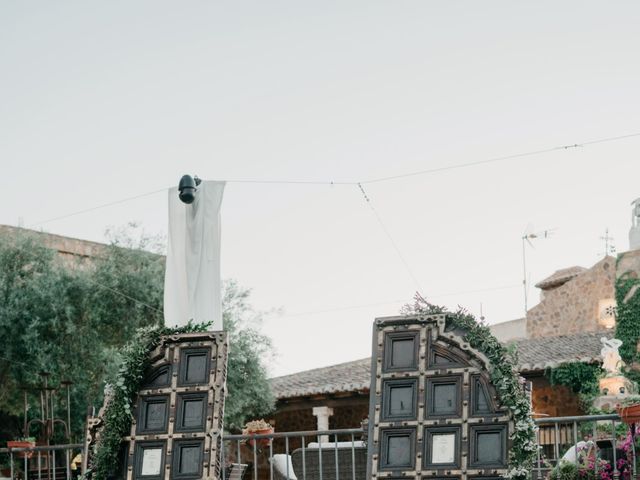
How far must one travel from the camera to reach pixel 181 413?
23.9 feet

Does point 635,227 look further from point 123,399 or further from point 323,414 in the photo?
point 123,399

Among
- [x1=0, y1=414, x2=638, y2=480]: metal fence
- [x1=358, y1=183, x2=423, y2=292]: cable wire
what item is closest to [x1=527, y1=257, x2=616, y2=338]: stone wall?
[x1=358, y1=183, x2=423, y2=292]: cable wire

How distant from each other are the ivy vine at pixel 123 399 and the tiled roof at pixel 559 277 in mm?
20947

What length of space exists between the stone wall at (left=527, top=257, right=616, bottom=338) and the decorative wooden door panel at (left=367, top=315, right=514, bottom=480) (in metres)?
16.7

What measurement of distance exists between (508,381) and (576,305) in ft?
60.0

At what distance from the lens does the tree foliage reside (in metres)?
15.8

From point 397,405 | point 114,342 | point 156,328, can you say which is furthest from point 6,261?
point 397,405

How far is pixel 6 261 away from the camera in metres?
16.2

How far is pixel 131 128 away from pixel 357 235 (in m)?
4.67

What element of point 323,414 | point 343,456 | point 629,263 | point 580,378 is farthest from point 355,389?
point 343,456

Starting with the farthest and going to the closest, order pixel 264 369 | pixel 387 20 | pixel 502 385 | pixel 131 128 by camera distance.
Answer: pixel 264 369
pixel 131 128
pixel 387 20
pixel 502 385

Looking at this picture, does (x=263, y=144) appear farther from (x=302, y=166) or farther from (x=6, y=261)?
(x=6, y=261)

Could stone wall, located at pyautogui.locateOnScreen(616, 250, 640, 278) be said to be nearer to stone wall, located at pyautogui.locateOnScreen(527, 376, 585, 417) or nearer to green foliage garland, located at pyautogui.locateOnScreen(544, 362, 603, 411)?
green foliage garland, located at pyautogui.locateOnScreen(544, 362, 603, 411)

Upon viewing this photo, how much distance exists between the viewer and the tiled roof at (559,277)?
27.1 m
